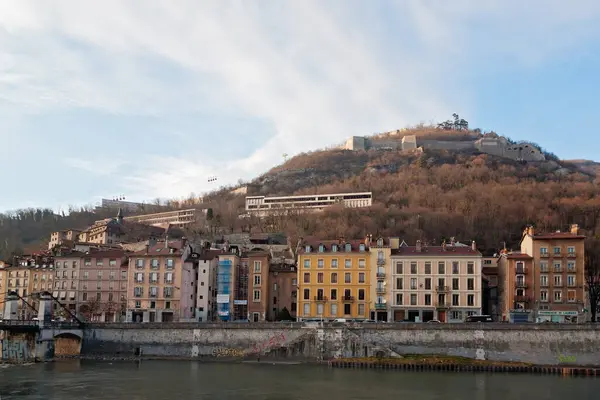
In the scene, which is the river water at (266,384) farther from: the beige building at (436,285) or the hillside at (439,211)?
the hillside at (439,211)

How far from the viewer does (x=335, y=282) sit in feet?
266

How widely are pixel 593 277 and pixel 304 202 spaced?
103 meters

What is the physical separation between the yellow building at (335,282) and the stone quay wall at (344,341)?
1247cm

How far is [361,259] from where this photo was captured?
3182 inches

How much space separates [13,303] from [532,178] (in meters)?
149

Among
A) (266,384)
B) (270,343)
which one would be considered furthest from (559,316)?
(266,384)

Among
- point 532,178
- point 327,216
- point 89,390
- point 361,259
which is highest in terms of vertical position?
point 532,178

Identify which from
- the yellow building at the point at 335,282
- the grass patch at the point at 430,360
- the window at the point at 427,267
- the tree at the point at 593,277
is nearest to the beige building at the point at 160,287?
the yellow building at the point at 335,282

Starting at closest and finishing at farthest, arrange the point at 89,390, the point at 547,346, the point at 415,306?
the point at 89,390 < the point at 547,346 < the point at 415,306

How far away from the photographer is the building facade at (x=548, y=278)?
260ft

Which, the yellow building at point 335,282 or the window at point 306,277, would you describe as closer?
the yellow building at point 335,282

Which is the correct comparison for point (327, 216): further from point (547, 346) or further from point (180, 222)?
point (547, 346)

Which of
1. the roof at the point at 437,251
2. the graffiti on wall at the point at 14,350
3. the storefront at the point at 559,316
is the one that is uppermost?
the roof at the point at 437,251

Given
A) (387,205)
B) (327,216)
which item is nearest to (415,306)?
(327,216)
